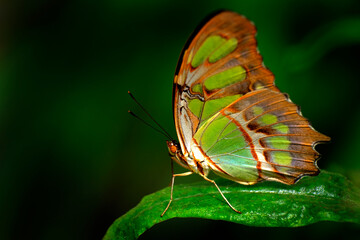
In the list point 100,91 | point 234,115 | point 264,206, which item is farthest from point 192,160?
point 100,91

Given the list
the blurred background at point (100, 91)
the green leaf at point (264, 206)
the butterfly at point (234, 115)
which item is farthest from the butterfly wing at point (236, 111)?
the blurred background at point (100, 91)

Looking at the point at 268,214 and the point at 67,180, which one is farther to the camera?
the point at 67,180

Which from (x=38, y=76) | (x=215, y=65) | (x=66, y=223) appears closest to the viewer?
(x=215, y=65)

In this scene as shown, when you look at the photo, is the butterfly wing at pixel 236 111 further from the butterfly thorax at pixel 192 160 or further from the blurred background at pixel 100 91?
the blurred background at pixel 100 91

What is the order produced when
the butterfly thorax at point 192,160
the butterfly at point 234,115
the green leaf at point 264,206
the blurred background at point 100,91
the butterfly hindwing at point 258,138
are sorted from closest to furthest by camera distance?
the green leaf at point 264,206 < the butterfly at point 234,115 < the butterfly hindwing at point 258,138 < the butterfly thorax at point 192,160 < the blurred background at point 100,91

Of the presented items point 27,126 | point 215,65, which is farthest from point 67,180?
point 215,65

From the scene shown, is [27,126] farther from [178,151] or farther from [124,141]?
[178,151]

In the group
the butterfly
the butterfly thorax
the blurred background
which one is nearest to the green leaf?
the butterfly

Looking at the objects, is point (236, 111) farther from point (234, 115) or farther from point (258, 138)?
point (258, 138)
